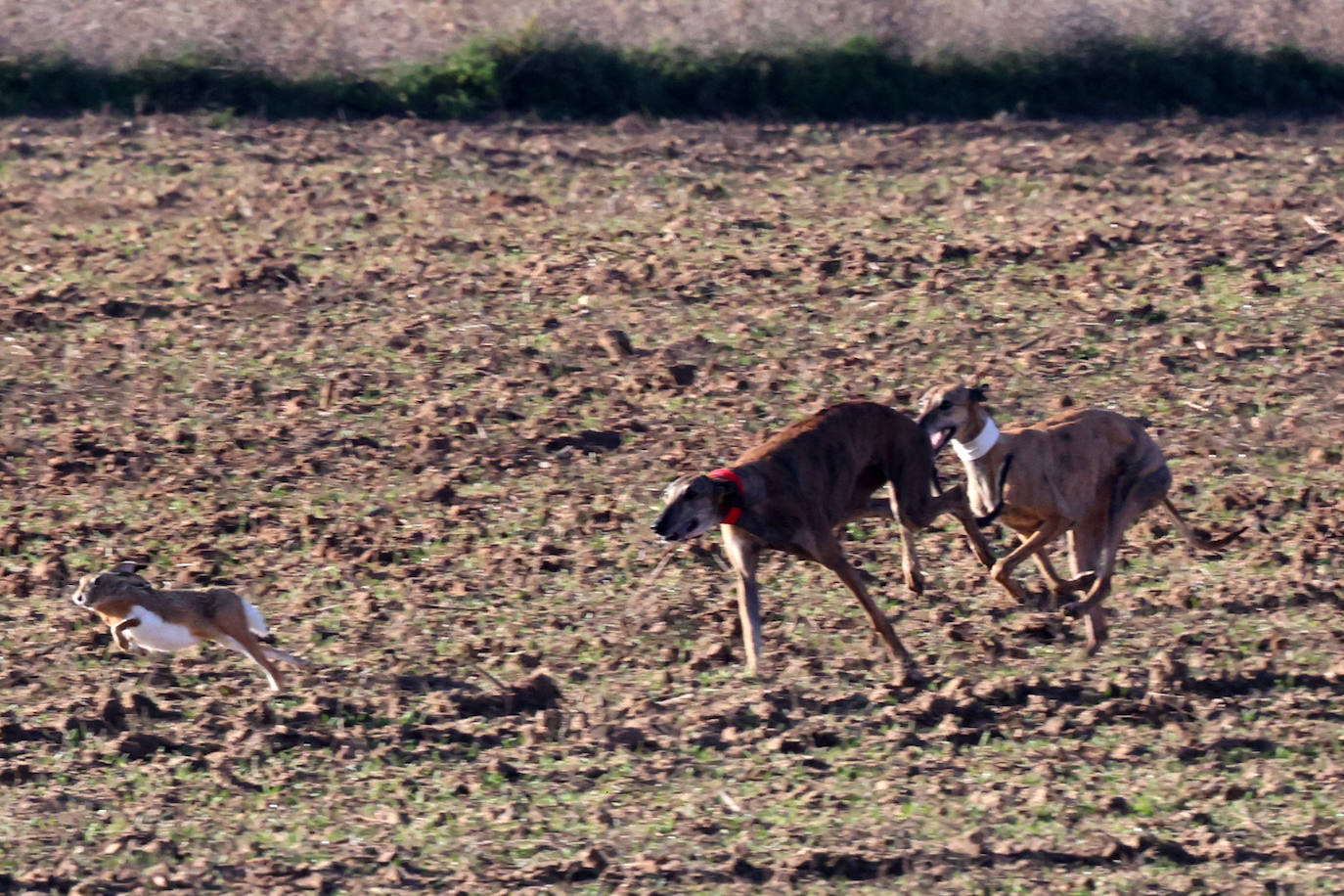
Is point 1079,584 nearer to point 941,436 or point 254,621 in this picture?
point 941,436

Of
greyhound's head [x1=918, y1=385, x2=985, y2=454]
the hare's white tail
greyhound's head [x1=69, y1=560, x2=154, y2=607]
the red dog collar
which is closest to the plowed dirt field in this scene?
the hare's white tail

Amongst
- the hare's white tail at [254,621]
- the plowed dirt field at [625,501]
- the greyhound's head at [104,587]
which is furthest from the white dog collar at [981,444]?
the greyhound's head at [104,587]

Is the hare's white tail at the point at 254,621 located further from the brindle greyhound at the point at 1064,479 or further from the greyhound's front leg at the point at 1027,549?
the greyhound's front leg at the point at 1027,549

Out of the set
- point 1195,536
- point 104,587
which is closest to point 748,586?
point 1195,536

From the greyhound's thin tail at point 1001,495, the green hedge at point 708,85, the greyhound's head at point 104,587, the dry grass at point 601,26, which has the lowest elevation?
the greyhound's head at point 104,587

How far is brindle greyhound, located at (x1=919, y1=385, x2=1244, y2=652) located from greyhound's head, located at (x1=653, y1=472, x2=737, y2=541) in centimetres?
132

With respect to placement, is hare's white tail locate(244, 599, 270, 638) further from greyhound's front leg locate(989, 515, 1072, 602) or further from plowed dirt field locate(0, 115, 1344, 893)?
greyhound's front leg locate(989, 515, 1072, 602)

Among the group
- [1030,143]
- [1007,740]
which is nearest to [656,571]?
[1007,740]

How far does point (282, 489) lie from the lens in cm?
1116

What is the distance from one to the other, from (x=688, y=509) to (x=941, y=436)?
154cm

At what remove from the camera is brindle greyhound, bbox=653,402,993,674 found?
333 inches

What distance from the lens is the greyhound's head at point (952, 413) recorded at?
30.1ft

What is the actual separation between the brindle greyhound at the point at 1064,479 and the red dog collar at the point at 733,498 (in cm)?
114

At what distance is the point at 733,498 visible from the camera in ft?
27.9
